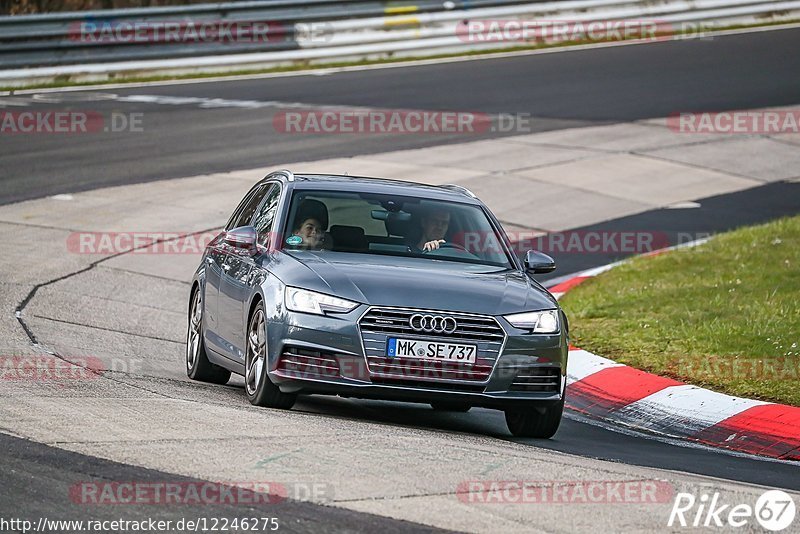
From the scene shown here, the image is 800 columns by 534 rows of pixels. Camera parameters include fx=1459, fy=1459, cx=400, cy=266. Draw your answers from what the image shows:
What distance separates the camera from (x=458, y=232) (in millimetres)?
9812

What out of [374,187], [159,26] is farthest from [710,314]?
[159,26]

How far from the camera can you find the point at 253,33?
28.6 m

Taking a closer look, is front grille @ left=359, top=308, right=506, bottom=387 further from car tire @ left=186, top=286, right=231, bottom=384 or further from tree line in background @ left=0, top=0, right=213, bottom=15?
tree line in background @ left=0, top=0, right=213, bottom=15

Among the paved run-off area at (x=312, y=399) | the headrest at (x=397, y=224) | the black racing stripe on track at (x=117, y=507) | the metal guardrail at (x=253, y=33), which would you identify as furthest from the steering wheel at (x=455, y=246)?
the metal guardrail at (x=253, y=33)

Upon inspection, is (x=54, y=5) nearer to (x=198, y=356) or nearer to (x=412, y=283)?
(x=198, y=356)

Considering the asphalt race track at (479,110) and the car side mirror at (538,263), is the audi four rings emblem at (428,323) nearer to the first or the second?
the asphalt race track at (479,110)

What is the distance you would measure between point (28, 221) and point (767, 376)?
9721mm

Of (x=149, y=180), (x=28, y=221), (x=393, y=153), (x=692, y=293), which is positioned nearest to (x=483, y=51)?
(x=393, y=153)

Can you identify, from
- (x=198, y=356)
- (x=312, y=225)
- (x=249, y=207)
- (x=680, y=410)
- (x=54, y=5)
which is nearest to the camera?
(x=312, y=225)

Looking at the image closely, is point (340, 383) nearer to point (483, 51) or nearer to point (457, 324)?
point (457, 324)

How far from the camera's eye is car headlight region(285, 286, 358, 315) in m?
8.39

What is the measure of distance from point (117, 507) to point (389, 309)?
2.72 meters

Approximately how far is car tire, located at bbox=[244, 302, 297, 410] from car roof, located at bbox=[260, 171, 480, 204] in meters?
1.28

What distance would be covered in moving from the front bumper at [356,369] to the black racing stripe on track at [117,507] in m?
1.87
